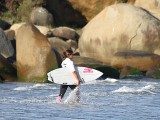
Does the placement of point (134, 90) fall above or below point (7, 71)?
above

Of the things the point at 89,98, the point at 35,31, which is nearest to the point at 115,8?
the point at 35,31

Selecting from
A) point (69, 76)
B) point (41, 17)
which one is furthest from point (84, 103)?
point (41, 17)

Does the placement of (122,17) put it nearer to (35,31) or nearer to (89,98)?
(35,31)

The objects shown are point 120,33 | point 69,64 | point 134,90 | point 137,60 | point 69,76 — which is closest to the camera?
point 69,64

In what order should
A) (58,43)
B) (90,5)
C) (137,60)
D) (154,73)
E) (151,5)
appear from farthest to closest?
(90,5) < (151,5) < (58,43) < (137,60) < (154,73)

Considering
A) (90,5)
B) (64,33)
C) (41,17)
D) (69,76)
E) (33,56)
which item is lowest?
(64,33)

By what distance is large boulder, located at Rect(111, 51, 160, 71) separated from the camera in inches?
1055

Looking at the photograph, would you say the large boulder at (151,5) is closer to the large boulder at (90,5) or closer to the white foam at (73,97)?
the large boulder at (90,5)

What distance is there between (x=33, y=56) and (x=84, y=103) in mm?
6494

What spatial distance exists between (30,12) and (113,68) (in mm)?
14651

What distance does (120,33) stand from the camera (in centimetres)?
2938

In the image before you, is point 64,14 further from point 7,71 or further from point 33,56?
point 33,56

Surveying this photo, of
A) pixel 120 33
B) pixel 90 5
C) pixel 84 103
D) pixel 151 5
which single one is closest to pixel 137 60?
pixel 120 33

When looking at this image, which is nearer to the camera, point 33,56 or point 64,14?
point 33,56
